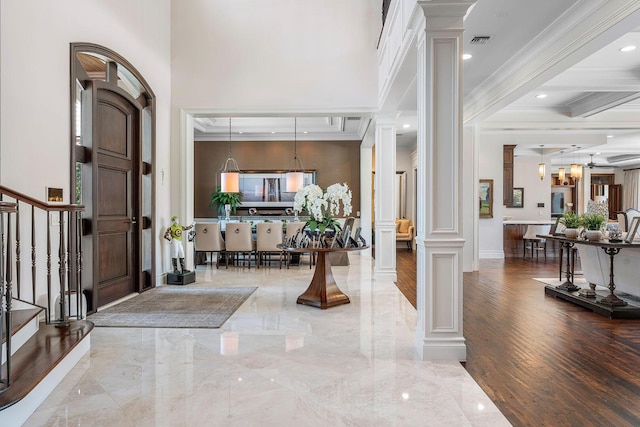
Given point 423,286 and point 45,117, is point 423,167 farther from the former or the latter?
point 45,117

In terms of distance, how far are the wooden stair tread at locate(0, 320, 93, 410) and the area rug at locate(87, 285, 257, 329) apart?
0.80 m

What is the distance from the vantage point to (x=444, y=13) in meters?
2.99

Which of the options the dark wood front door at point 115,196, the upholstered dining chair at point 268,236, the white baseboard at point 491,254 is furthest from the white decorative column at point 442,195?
the white baseboard at point 491,254

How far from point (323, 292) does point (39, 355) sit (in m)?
2.75

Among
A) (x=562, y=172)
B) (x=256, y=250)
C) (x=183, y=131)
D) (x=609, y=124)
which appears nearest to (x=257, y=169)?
(x=256, y=250)

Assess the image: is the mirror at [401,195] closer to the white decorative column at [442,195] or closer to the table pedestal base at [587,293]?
the table pedestal base at [587,293]

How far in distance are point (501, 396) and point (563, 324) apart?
6.81ft

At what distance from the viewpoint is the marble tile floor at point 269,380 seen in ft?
7.20

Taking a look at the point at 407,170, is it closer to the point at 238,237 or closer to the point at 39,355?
the point at 238,237

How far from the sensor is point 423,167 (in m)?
3.10

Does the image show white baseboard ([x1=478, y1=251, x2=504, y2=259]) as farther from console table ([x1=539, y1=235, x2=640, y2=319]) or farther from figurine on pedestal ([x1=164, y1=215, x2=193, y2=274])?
figurine on pedestal ([x1=164, y1=215, x2=193, y2=274])

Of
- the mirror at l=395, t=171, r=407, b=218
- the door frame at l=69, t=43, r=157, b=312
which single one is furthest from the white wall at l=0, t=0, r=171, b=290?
the mirror at l=395, t=171, r=407, b=218

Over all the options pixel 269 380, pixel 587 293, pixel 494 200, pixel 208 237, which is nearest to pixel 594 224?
pixel 587 293

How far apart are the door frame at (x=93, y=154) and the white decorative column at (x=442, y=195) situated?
295 cm
